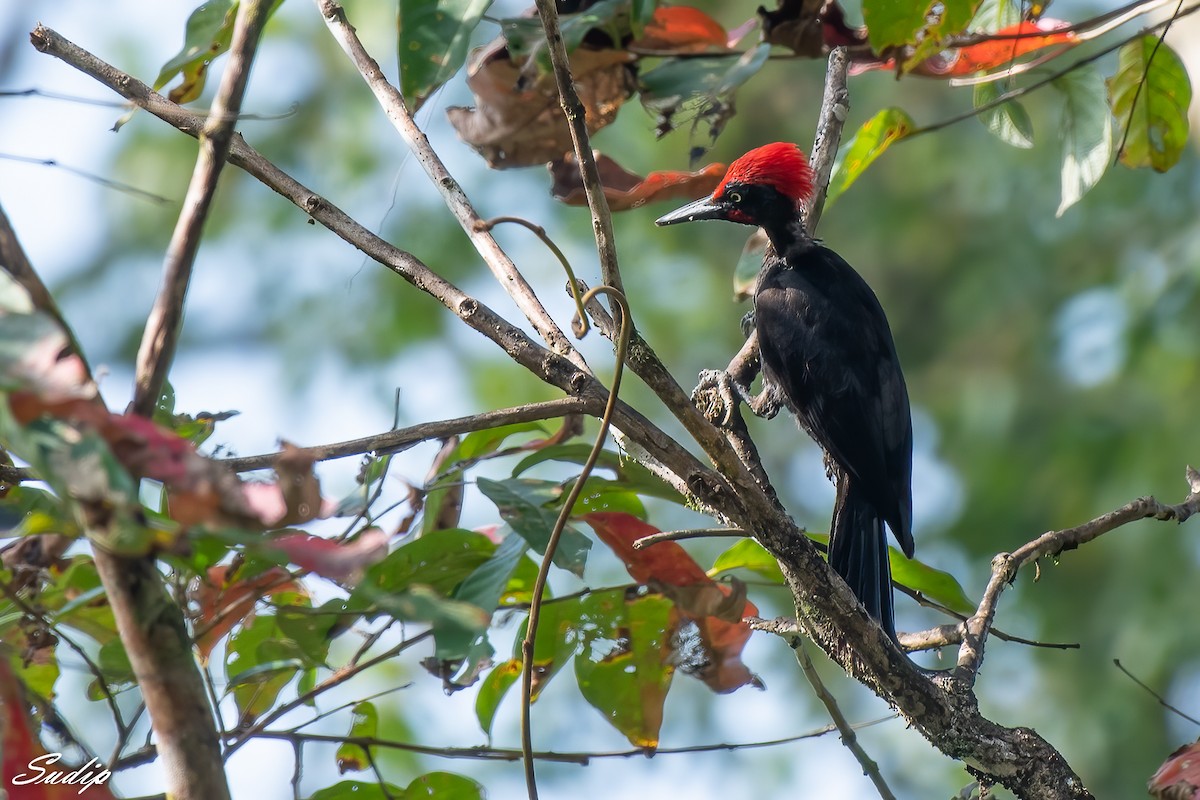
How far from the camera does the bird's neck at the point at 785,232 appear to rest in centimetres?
399

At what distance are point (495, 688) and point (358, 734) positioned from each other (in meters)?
0.27

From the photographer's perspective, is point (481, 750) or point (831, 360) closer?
point (481, 750)

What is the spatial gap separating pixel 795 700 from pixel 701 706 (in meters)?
0.89

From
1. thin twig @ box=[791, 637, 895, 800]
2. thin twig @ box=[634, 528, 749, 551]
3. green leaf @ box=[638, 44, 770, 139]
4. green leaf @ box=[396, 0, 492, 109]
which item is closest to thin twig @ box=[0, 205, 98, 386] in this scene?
green leaf @ box=[396, 0, 492, 109]

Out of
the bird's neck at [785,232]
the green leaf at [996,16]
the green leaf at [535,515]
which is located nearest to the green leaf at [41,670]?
the green leaf at [535,515]

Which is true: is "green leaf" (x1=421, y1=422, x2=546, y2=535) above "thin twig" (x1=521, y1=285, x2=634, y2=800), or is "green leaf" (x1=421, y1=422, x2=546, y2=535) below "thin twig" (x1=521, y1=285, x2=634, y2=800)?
above

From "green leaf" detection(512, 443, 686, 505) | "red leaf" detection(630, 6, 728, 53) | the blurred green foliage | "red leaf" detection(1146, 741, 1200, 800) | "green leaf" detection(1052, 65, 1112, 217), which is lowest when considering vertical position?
"red leaf" detection(1146, 741, 1200, 800)

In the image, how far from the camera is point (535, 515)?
1842 mm

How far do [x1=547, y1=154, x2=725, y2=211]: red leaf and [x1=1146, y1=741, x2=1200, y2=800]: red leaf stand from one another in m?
1.62

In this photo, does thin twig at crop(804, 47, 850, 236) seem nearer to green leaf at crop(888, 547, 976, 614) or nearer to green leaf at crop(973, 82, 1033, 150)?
green leaf at crop(973, 82, 1033, 150)

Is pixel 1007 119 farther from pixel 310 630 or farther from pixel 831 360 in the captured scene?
pixel 310 630

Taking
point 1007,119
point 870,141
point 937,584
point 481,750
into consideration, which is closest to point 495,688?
point 481,750

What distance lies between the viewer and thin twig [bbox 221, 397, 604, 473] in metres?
1.63

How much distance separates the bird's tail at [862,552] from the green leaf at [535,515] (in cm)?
106
